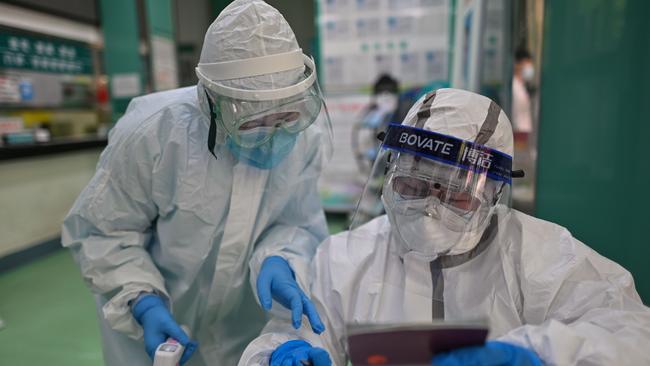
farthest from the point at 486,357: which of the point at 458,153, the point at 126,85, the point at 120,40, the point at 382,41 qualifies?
the point at 120,40

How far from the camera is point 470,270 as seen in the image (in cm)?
100

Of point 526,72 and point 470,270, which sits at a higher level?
point 526,72

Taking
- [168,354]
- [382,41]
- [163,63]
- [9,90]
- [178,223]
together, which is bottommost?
[168,354]

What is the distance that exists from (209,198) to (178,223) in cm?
10

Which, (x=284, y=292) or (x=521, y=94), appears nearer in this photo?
(x=284, y=292)

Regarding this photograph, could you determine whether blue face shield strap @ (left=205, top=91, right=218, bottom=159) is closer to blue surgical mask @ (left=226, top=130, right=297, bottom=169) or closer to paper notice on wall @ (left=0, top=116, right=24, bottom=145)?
blue surgical mask @ (left=226, top=130, right=297, bottom=169)

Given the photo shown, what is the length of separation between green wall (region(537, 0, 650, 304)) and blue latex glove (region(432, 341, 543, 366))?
2.12ft

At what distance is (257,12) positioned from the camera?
3.37ft

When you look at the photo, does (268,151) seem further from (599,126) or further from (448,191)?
(599,126)

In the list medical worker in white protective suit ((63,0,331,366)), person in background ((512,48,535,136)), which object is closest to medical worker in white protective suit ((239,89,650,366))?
medical worker in white protective suit ((63,0,331,366))

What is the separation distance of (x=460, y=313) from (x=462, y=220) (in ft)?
0.74

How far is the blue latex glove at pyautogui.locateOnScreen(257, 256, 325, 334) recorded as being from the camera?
38.6 inches

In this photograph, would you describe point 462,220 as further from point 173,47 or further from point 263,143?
point 173,47

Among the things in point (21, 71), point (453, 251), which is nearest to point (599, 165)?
point (453, 251)
